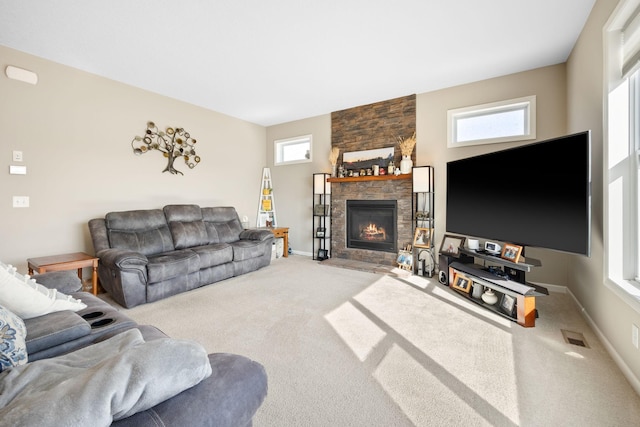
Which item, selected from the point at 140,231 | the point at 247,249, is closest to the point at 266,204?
the point at 247,249

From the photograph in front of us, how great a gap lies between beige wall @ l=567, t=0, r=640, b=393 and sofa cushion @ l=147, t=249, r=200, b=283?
397 cm

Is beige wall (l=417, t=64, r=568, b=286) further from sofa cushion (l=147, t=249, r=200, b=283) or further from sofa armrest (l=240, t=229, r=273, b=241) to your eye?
sofa cushion (l=147, t=249, r=200, b=283)

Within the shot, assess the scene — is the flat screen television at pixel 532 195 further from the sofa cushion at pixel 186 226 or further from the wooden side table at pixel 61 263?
the wooden side table at pixel 61 263

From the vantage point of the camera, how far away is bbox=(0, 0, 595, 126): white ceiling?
240 cm

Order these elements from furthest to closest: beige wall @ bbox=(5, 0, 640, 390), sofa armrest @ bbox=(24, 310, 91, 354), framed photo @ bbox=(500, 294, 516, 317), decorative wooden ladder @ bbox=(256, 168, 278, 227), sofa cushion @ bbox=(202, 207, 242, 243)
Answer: decorative wooden ladder @ bbox=(256, 168, 278, 227) < sofa cushion @ bbox=(202, 207, 242, 243) < framed photo @ bbox=(500, 294, 516, 317) < beige wall @ bbox=(5, 0, 640, 390) < sofa armrest @ bbox=(24, 310, 91, 354)

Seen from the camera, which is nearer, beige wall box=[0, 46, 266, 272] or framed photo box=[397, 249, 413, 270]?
beige wall box=[0, 46, 266, 272]

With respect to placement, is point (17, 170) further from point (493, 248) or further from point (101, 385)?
point (493, 248)

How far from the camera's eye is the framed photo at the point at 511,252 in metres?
2.71

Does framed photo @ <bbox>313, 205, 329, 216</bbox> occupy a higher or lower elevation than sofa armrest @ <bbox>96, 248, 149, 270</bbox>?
higher

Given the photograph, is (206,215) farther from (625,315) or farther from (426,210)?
(625,315)

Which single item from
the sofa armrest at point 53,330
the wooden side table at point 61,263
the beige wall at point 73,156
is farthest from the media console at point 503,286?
the beige wall at point 73,156

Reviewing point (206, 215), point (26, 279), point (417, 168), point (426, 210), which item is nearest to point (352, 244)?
point (426, 210)

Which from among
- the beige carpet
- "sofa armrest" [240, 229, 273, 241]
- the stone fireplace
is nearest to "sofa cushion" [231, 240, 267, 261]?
"sofa armrest" [240, 229, 273, 241]

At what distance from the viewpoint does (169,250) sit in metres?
3.80
